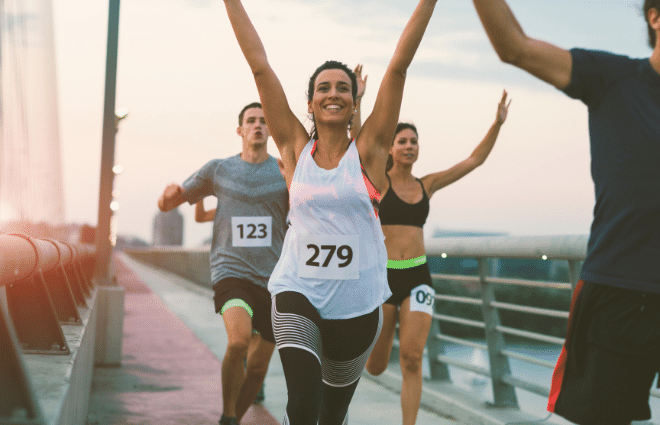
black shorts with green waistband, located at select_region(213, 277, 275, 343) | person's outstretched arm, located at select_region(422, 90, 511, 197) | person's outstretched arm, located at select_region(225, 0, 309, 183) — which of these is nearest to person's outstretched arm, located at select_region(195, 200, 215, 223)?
black shorts with green waistband, located at select_region(213, 277, 275, 343)

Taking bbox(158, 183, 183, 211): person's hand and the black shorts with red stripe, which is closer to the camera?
the black shorts with red stripe

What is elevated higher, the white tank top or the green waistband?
the white tank top

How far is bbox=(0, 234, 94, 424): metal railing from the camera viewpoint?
1.86 m

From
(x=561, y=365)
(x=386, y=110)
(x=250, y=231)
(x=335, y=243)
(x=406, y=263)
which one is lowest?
(x=406, y=263)

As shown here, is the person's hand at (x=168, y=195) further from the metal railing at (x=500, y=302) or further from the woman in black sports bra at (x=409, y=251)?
the metal railing at (x=500, y=302)

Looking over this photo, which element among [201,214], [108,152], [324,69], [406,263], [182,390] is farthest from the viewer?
[108,152]

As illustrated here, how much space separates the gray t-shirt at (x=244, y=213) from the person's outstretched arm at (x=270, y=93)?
188 centimetres

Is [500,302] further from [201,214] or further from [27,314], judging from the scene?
[27,314]

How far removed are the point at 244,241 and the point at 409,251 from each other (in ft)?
3.77

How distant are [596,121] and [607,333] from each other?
66 centimetres

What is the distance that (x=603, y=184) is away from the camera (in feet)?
7.49

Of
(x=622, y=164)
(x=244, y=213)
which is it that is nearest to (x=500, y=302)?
(x=244, y=213)

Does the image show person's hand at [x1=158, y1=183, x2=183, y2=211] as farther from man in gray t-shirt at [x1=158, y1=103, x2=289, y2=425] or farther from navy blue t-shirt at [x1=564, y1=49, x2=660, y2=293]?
navy blue t-shirt at [x1=564, y1=49, x2=660, y2=293]

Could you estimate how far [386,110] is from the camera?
3.22m
